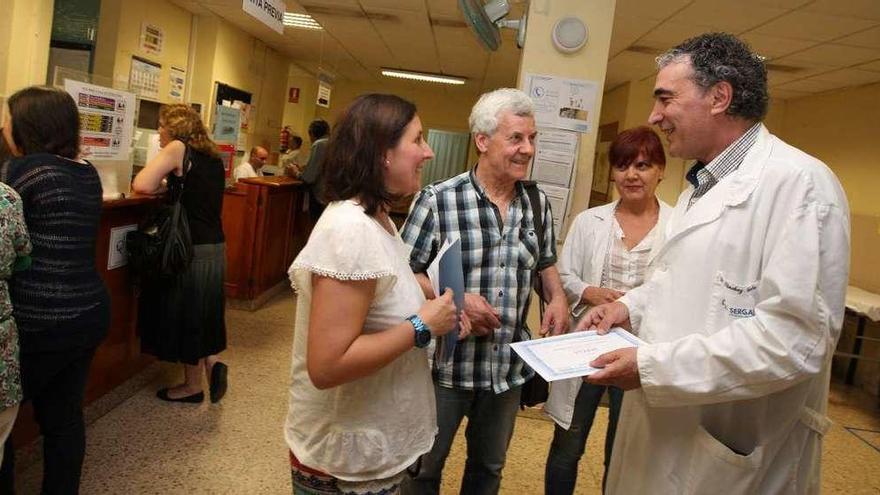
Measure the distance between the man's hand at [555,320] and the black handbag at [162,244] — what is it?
1798 mm

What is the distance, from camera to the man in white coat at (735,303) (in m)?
1.09

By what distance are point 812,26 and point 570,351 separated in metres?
4.38

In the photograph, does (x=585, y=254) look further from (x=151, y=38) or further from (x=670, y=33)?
(x=151, y=38)

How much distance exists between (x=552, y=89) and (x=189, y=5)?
495 centimetres

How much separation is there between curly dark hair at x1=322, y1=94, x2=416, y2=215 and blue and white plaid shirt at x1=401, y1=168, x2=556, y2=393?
0.50 m

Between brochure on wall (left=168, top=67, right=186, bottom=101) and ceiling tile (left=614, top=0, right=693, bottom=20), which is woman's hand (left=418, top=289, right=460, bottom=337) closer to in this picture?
ceiling tile (left=614, top=0, right=693, bottom=20)

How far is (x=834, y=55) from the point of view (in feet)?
16.9

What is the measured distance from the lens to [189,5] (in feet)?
21.0

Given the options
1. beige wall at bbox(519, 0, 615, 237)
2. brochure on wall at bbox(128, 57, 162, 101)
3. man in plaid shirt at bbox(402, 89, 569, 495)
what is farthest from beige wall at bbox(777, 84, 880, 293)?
brochure on wall at bbox(128, 57, 162, 101)

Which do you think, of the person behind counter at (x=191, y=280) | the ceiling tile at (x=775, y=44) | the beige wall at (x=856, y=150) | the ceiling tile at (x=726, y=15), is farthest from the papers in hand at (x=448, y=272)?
the beige wall at (x=856, y=150)

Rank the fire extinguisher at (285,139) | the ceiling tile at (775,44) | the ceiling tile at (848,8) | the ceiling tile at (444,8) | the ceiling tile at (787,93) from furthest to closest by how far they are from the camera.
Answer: the fire extinguisher at (285,139) → the ceiling tile at (787,93) → the ceiling tile at (444,8) → the ceiling tile at (775,44) → the ceiling tile at (848,8)

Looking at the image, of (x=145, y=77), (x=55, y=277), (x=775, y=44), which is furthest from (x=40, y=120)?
(x=775, y=44)

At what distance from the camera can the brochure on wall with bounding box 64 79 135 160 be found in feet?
8.25

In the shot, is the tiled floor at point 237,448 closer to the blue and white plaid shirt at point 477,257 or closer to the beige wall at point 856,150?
the blue and white plaid shirt at point 477,257
